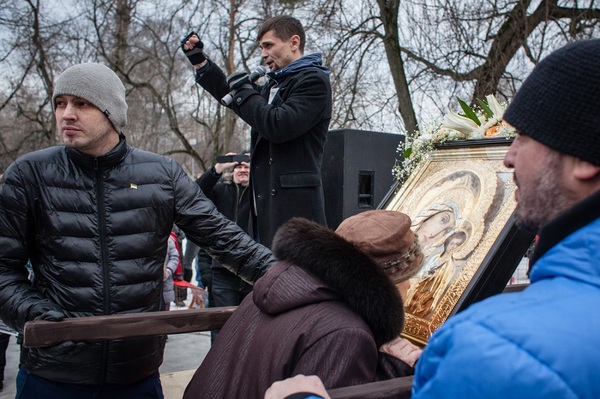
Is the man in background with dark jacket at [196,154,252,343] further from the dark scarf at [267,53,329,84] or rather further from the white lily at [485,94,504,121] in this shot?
the white lily at [485,94,504,121]

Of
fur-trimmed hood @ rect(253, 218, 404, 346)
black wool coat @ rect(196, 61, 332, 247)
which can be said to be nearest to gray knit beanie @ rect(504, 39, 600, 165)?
fur-trimmed hood @ rect(253, 218, 404, 346)

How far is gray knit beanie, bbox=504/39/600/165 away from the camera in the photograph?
1013 millimetres

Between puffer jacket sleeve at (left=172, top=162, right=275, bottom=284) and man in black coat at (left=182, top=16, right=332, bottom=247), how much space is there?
2.36 feet

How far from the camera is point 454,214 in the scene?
8.87 feet

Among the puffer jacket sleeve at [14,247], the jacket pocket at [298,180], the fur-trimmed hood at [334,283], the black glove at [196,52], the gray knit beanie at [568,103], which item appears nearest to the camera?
the gray knit beanie at [568,103]

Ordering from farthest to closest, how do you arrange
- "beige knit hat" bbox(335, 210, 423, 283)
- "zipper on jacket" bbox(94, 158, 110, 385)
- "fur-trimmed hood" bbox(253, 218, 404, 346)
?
1. "zipper on jacket" bbox(94, 158, 110, 385)
2. "beige knit hat" bbox(335, 210, 423, 283)
3. "fur-trimmed hood" bbox(253, 218, 404, 346)

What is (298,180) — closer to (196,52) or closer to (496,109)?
(196,52)

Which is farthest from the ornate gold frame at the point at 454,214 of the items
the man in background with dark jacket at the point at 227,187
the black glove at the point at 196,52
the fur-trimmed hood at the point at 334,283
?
the man in background with dark jacket at the point at 227,187

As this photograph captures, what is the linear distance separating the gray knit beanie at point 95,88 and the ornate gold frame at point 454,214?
145 cm

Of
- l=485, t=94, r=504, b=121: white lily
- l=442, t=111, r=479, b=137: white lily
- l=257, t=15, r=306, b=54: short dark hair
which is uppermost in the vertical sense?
l=257, t=15, r=306, b=54: short dark hair

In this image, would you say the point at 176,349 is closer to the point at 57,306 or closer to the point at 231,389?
the point at 57,306

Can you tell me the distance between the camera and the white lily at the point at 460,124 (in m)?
2.96

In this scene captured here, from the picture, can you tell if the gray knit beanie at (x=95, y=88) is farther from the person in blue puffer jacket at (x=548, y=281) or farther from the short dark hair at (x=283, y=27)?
the person in blue puffer jacket at (x=548, y=281)

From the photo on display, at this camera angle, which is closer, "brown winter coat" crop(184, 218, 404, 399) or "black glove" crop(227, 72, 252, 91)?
"brown winter coat" crop(184, 218, 404, 399)
